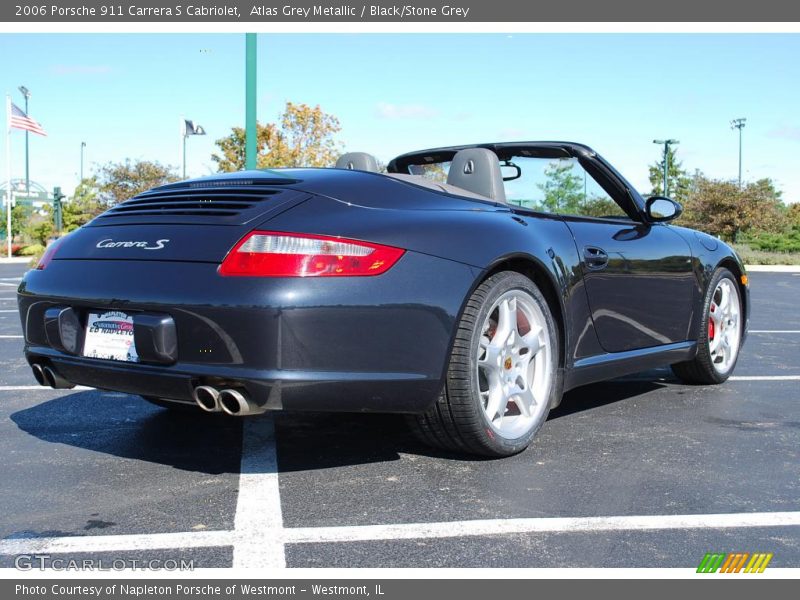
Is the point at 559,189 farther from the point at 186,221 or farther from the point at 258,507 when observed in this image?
the point at 258,507

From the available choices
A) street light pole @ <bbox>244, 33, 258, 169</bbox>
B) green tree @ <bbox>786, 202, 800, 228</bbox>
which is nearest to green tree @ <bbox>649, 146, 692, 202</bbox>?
green tree @ <bbox>786, 202, 800, 228</bbox>

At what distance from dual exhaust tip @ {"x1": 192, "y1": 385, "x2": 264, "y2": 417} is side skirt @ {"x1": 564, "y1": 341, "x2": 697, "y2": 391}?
159cm

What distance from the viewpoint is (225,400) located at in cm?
299

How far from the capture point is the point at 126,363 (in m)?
3.16

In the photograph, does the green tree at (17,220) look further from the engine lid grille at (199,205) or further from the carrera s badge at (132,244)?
the carrera s badge at (132,244)

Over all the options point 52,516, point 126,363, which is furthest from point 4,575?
point 126,363

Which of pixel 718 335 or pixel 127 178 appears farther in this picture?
Result: pixel 127 178

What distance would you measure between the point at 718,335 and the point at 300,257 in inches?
137

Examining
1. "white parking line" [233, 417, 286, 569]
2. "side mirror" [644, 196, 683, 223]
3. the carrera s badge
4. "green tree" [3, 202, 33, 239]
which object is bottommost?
"white parking line" [233, 417, 286, 569]

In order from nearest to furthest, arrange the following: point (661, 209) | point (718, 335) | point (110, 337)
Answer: point (110, 337), point (661, 209), point (718, 335)

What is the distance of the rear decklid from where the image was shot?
10.3 feet

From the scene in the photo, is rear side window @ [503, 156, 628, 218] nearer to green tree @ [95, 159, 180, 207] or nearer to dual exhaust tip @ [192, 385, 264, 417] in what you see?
dual exhaust tip @ [192, 385, 264, 417]

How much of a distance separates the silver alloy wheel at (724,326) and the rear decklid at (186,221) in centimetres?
322

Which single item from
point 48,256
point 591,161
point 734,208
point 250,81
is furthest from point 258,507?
point 734,208
